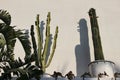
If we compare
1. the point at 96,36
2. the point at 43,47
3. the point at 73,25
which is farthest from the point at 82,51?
the point at 43,47

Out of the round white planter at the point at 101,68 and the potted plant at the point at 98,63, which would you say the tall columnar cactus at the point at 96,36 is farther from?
the round white planter at the point at 101,68

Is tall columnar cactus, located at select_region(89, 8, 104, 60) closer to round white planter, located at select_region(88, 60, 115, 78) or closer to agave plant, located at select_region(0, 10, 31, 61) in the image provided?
round white planter, located at select_region(88, 60, 115, 78)

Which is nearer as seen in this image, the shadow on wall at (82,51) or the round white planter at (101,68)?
the round white planter at (101,68)

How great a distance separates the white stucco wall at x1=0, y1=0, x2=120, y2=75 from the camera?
5719mm

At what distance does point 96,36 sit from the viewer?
557cm

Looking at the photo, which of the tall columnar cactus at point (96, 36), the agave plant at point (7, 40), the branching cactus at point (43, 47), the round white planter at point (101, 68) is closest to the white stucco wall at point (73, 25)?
the branching cactus at point (43, 47)

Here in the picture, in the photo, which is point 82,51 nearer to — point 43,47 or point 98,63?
point 43,47

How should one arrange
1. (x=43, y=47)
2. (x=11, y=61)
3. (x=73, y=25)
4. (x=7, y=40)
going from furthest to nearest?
(x=73, y=25) → (x=43, y=47) → (x=7, y=40) → (x=11, y=61)

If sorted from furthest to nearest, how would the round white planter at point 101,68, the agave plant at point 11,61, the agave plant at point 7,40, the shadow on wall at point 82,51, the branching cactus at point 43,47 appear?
the shadow on wall at point 82,51 → the branching cactus at point 43,47 → the round white planter at point 101,68 → the agave plant at point 7,40 → the agave plant at point 11,61

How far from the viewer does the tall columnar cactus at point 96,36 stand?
17.4 feet

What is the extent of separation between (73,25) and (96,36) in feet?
2.22

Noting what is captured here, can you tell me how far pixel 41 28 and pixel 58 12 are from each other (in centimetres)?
45

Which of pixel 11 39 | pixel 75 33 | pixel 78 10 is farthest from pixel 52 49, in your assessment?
pixel 11 39

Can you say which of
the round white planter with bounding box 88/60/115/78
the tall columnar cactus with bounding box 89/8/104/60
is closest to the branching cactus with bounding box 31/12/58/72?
the tall columnar cactus with bounding box 89/8/104/60
